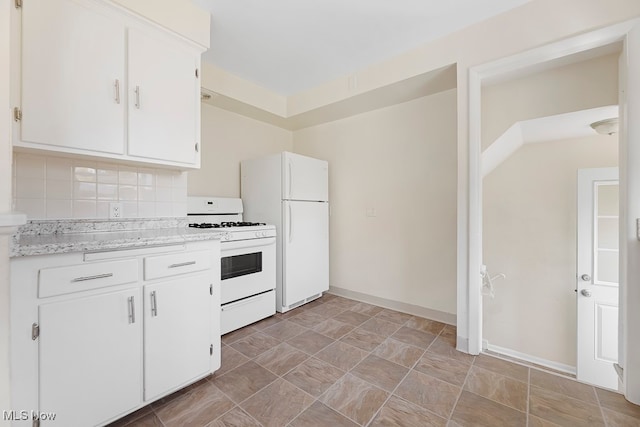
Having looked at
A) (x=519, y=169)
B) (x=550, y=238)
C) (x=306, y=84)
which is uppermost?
(x=306, y=84)

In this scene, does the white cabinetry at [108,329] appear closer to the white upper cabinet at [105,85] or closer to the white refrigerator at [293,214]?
the white upper cabinet at [105,85]

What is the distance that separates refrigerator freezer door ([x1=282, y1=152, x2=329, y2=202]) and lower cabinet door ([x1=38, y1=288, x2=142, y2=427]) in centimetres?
175

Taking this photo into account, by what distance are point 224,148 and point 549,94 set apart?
305 centimetres

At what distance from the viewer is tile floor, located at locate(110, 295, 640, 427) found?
55.1 inches

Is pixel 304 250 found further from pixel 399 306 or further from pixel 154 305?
pixel 154 305

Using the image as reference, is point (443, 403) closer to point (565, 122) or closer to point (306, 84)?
point (565, 122)

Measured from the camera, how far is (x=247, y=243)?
2500mm

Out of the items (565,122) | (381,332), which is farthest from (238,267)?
(565,122)

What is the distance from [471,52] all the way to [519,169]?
1571 millimetres

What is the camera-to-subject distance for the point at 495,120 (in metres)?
2.21

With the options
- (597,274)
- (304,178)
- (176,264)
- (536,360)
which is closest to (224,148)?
(304,178)

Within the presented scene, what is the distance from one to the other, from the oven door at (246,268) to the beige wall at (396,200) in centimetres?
108

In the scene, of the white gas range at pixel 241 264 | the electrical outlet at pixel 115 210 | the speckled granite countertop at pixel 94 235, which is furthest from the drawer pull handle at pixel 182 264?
the electrical outlet at pixel 115 210
